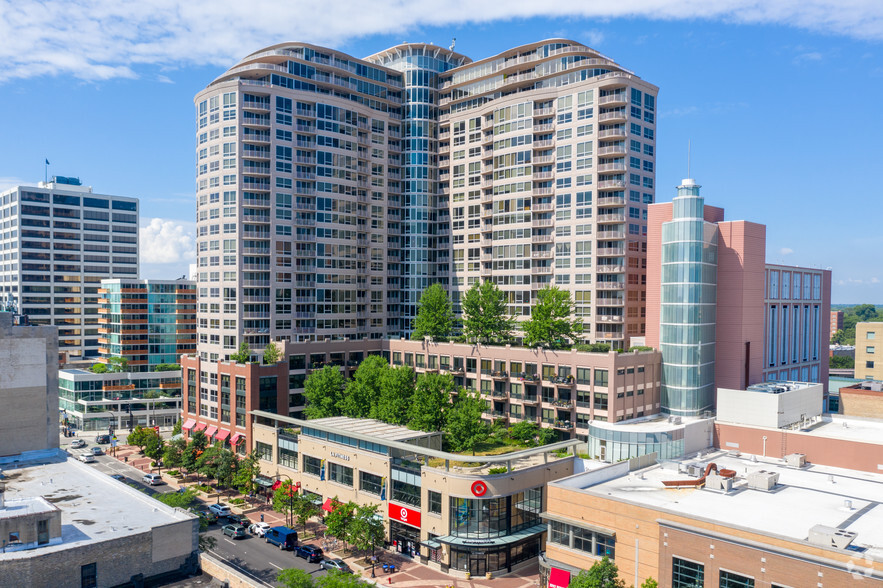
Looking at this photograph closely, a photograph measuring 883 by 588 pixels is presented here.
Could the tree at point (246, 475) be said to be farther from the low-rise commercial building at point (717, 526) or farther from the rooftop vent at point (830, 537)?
the rooftop vent at point (830, 537)

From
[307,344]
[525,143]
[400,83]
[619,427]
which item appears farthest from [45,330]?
[400,83]

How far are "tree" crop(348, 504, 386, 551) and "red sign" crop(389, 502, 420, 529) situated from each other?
339 centimetres

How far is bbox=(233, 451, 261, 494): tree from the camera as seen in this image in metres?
92.6

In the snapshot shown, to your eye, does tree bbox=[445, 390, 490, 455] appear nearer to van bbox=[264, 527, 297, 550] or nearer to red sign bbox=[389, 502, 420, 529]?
red sign bbox=[389, 502, 420, 529]

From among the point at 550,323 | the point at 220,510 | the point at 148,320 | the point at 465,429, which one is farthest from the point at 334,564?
the point at 148,320

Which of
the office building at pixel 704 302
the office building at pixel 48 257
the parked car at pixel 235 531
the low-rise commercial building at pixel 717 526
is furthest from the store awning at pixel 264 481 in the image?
the office building at pixel 48 257

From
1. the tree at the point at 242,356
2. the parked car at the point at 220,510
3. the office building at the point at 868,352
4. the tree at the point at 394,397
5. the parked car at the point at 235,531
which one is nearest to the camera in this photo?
the parked car at the point at 235,531

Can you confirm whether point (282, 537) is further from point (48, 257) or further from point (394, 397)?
point (48, 257)

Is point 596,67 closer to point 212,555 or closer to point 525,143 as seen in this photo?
point 525,143

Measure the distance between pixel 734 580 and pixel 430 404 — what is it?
1977 inches

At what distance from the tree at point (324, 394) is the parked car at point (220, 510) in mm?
22377

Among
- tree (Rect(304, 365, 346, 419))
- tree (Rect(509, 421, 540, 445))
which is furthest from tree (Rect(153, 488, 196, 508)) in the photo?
tree (Rect(509, 421, 540, 445))

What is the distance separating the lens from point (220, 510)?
3433 inches

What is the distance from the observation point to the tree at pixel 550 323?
339ft
